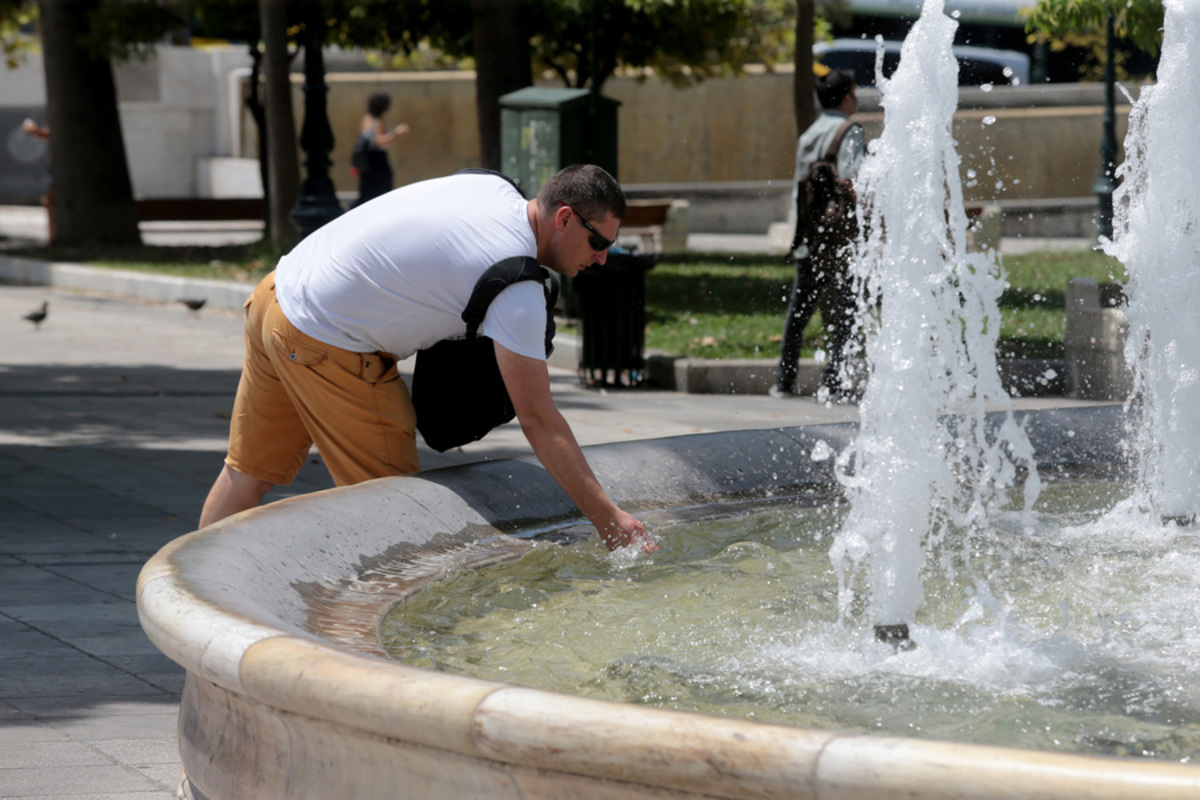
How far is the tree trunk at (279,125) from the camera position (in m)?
17.4

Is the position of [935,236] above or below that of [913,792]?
above

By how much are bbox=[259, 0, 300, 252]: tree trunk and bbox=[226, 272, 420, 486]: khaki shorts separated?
13.3 metres

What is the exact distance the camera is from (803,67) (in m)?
16.0

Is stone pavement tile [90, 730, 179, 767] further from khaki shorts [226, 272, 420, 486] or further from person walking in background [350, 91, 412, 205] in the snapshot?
person walking in background [350, 91, 412, 205]

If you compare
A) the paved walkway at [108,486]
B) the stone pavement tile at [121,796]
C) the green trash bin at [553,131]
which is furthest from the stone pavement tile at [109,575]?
the green trash bin at [553,131]

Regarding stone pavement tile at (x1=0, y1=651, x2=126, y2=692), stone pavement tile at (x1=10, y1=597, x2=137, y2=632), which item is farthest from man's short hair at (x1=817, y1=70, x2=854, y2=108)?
stone pavement tile at (x1=0, y1=651, x2=126, y2=692)

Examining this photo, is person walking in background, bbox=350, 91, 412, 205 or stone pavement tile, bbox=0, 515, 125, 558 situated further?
person walking in background, bbox=350, 91, 412, 205

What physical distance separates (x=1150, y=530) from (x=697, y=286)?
10.3 metres

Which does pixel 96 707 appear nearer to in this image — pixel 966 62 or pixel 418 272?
pixel 418 272

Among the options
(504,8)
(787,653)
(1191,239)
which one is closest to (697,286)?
(504,8)

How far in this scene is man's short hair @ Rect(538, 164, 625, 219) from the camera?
400 cm

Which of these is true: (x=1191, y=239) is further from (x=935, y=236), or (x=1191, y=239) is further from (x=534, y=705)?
(x=534, y=705)

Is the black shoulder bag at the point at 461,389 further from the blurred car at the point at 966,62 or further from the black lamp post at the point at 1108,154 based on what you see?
the blurred car at the point at 966,62

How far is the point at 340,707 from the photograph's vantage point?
8.07ft
